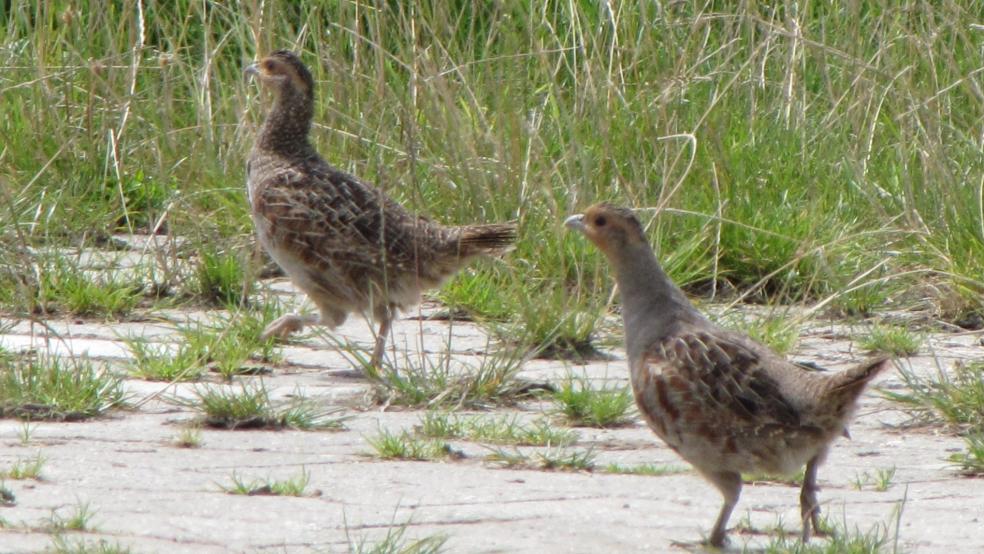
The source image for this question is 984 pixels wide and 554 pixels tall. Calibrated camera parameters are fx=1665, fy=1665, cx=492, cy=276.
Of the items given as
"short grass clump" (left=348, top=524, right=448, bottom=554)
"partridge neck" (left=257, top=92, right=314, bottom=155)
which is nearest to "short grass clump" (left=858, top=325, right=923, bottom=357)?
"partridge neck" (left=257, top=92, right=314, bottom=155)

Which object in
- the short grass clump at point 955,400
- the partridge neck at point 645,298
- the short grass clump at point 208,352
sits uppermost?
the partridge neck at point 645,298

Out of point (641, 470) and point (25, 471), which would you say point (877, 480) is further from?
point (25, 471)

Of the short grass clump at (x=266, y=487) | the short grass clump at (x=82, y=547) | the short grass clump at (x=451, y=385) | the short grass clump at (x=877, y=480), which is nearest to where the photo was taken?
the short grass clump at (x=82, y=547)

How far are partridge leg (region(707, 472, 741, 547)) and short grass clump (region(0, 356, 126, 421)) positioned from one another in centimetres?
237

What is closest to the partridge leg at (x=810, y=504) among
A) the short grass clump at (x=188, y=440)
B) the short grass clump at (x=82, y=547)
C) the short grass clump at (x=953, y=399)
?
the short grass clump at (x=953, y=399)

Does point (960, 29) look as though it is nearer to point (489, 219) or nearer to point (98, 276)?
point (489, 219)

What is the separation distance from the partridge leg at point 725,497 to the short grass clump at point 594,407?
1.39 meters

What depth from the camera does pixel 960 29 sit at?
834cm

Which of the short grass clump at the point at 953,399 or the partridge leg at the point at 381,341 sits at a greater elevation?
the short grass clump at the point at 953,399

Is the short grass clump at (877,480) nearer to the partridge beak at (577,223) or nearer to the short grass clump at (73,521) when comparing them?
the partridge beak at (577,223)

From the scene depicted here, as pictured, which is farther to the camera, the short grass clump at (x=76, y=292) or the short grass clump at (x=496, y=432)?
the short grass clump at (x=76, y=292)

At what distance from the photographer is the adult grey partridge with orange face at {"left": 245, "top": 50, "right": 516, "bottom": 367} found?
7102 millimetres

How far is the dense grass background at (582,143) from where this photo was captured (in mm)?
7980

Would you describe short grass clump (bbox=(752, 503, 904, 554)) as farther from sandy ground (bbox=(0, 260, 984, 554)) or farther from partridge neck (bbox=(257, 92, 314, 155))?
partridge neck (bbox=(257, 92, 314, 155))
